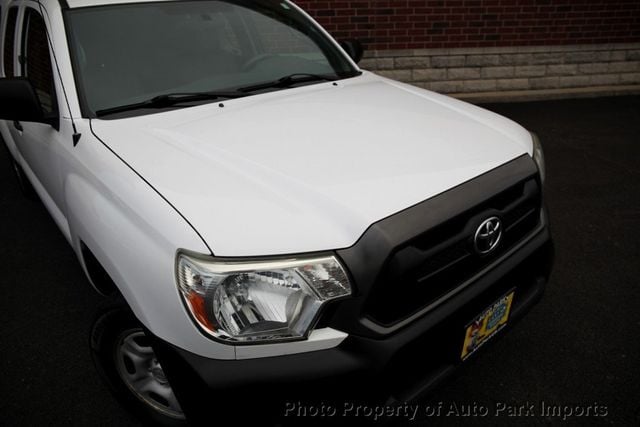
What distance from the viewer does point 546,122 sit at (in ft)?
19.3

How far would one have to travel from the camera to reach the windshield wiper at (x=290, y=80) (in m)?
2.44

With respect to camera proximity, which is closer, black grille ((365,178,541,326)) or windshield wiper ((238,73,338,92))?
black grille ((365,178,541,326))

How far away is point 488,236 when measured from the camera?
1.68m

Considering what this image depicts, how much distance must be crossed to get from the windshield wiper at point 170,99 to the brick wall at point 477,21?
4116 mm

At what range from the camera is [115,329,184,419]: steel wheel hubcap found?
1876mm

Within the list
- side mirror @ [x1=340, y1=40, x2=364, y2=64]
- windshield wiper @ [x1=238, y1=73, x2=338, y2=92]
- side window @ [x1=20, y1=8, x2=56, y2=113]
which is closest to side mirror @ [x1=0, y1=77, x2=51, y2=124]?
side window @ [x1=20, y1=8, x2=56, y2=113]

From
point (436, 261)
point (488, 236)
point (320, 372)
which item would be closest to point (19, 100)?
point (320, 372)

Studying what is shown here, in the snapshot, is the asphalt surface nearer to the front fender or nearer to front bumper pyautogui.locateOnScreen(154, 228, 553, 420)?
front bumper pyautogui.locateOnScreen(154, 228, 553, 420)

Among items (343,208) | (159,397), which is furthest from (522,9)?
(159,397)

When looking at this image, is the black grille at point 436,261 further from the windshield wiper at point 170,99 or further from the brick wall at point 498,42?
the brick wall at point 498,42

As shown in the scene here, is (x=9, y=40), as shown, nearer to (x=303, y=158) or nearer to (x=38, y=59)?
(x=38, y=59)

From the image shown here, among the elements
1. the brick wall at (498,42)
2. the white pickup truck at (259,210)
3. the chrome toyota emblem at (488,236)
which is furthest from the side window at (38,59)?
the brick wall at (498,42)

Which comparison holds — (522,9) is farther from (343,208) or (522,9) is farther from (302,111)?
(343,208)

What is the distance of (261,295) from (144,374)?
0.87m
